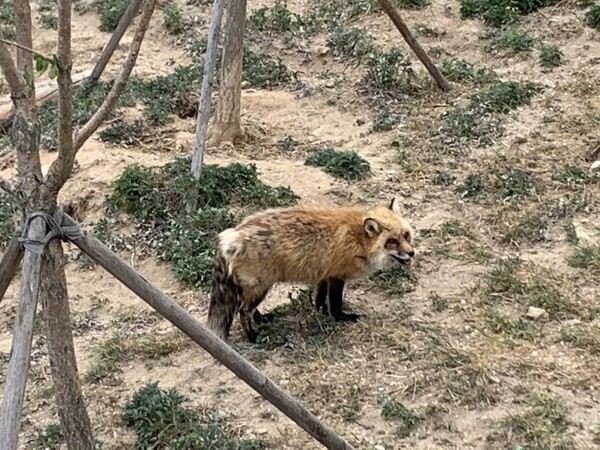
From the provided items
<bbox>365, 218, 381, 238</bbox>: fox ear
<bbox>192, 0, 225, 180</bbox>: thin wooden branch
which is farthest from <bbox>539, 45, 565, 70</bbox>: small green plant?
<bbox>365, 218, 381, 238</bbox>: fox ear

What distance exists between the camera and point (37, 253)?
4.29 m

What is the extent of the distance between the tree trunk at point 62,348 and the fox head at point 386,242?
2681 millimetres

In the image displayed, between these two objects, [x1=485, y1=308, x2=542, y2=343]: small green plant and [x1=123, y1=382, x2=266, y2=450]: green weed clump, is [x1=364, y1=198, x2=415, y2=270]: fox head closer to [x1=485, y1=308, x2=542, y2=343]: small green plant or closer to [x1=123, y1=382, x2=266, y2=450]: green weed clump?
[x1=485, y1=308, x2=542, y2=343]: small green plant

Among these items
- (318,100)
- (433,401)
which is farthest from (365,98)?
(433,401)

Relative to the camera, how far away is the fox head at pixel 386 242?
6.70m

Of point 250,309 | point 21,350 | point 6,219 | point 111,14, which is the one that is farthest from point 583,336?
point 111,14

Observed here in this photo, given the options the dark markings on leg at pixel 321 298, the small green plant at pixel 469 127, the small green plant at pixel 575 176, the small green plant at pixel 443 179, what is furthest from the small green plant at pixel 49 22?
the dark markings on leg at pixel 321 298

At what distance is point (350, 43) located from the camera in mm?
12492

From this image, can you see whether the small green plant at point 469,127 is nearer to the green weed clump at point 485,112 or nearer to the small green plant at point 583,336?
the green weed clump at point 485,112

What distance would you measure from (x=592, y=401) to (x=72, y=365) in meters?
3.21

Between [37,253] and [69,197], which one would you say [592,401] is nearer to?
[37,253]

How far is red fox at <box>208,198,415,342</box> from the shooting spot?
641 cm

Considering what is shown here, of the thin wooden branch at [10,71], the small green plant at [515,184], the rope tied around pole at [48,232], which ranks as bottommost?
the small green plant at [515,184]

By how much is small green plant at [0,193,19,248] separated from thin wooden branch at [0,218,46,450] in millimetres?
4403
